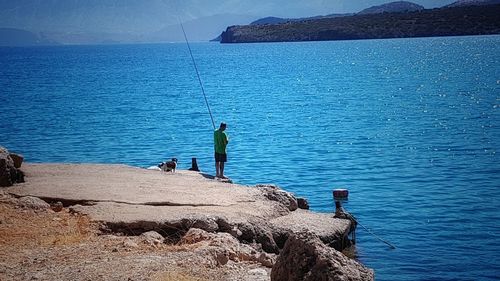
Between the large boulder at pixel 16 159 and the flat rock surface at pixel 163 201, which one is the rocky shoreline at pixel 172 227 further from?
the large boulder at pixel 16 159

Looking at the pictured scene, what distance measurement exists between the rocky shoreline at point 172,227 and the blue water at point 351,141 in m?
2.30

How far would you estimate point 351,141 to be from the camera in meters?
31.8

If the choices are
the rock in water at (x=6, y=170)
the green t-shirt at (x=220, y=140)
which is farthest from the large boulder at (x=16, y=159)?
the green t-shirt at (x=220, y=140)

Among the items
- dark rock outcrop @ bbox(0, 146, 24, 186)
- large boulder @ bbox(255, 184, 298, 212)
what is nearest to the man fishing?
large boulder @ bbox(255, 184, 298, 212)

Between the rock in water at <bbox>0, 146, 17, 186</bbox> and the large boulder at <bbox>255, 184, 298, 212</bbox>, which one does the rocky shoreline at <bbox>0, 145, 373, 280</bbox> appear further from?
→ the rock in water at <bbox>0, 146, 17, 186</bbox>

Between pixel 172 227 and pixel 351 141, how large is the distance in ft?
65.0

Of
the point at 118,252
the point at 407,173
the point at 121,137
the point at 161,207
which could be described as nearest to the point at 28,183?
the point at 161,207

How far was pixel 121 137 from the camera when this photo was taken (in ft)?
113

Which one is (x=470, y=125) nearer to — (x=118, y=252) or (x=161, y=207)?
(x=161, y=207)

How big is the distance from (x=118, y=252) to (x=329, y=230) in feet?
16.2

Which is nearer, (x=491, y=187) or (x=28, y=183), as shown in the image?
(x=28, y=183)

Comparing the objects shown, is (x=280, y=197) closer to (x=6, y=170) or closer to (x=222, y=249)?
(x=222, y=249)

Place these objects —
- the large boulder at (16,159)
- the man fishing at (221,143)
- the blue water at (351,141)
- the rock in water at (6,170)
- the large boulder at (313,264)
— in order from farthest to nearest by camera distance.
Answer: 1. the man fishing at (221,143)
2. the blue water at (351,141)
3. the large boulder at (16,159)
4. the rock in water at (6,170)
5. the large boulder at (313,264)

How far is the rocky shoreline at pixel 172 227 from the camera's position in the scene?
30.8ft
